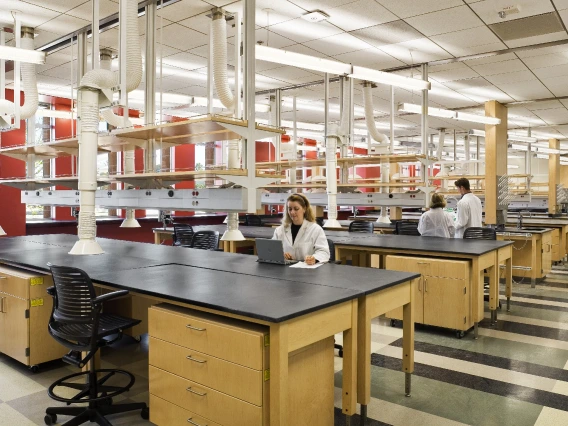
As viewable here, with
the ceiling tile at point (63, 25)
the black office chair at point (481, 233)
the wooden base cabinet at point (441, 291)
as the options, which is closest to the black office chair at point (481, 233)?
the black office chair at point (481, 233)

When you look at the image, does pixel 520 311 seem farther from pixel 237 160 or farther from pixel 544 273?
pixel 237 160

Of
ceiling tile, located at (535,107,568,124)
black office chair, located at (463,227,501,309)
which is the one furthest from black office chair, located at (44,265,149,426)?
ceiling tile, located at (535,107,568,124)

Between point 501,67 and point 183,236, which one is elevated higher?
point 501,67

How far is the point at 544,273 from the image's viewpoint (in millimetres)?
7180

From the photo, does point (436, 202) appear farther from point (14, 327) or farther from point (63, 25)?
point (63, 25)

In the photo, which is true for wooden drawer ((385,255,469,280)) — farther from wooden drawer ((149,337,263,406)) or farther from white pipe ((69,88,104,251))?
white pipe ((69,88,104,251))

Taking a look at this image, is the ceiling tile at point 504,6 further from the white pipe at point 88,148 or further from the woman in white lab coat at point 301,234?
the white pipe at point 88,148

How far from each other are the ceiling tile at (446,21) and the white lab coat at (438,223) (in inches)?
85.4

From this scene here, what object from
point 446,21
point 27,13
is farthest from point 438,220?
point 27,13

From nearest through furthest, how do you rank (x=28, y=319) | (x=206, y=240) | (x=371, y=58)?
1. (x=28, y=319)
2. (x=206, y=240)
3. (x=371, y=58)

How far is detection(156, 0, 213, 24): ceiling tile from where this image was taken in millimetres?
4895

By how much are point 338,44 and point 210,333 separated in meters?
4.92

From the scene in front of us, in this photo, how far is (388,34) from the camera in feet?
18.9

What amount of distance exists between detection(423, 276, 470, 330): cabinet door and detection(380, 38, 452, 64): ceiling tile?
3306 millimetres
